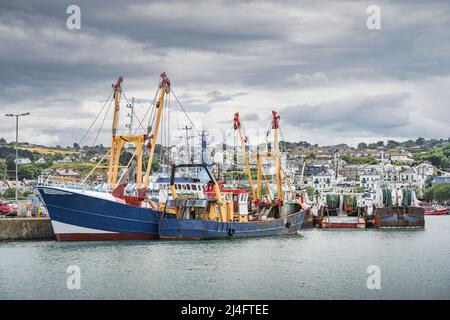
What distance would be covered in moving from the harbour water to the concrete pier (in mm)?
1318

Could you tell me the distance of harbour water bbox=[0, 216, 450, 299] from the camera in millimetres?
33344

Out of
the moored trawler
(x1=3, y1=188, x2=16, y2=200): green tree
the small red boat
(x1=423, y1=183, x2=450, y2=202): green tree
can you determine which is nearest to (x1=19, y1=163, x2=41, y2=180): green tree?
(x1=3, y1=188, x2=16, y2=200): green tree

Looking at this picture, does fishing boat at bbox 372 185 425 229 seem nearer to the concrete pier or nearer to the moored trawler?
the moored trawler

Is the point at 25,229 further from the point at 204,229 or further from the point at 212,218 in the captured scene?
the point at 212,218

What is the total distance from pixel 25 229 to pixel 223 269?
19.7 meters

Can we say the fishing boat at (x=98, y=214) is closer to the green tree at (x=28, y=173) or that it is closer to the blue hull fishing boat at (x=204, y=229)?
the blue hull fishing boat at (x=204, y=229)

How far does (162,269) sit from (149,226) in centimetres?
1494

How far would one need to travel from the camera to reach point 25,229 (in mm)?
53812

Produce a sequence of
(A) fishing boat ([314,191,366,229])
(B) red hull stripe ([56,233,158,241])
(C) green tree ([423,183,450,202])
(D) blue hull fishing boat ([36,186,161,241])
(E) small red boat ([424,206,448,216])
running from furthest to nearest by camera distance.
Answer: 1. (C) green tree ([423,183,450,202])
2. (E) small red boat ([424,206,448,216])
3. (A) fishing boat ([314,191,366,229])
4. (B) red hull stripe ([56,233,158,241])
5. (D) blue hull fishing boat ([36,186,161,241])

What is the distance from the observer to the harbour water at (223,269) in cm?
3334
